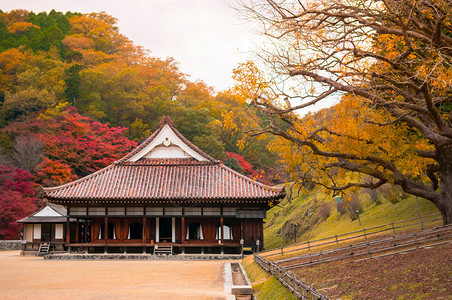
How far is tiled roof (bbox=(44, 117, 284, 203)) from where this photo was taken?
89.7 feet

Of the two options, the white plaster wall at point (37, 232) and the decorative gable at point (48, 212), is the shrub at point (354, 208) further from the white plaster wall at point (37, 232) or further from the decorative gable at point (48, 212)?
the white plaster wall at point (37, 232)

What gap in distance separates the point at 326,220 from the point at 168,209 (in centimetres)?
1254

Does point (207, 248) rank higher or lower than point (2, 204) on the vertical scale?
lower

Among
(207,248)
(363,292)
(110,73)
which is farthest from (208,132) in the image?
(363,292)

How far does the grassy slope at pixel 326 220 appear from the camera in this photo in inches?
961

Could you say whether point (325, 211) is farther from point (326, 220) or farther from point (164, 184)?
point (164, 184)

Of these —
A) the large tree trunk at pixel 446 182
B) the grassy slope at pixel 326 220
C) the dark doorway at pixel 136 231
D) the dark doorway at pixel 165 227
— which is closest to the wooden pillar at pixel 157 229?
the dark doorway at pixel 165 227

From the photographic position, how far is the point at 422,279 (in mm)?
8555

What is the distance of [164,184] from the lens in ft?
94.9

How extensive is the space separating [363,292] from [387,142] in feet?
22.0

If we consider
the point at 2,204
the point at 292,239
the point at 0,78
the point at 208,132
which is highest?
the point at 0,78

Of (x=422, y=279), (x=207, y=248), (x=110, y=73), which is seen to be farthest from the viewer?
(x=110, y=73)

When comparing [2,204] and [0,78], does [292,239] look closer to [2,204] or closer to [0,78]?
[2,204]

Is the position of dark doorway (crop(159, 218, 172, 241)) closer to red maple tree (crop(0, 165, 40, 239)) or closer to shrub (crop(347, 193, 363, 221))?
shrub (crop(347, 193, 363, 221))
